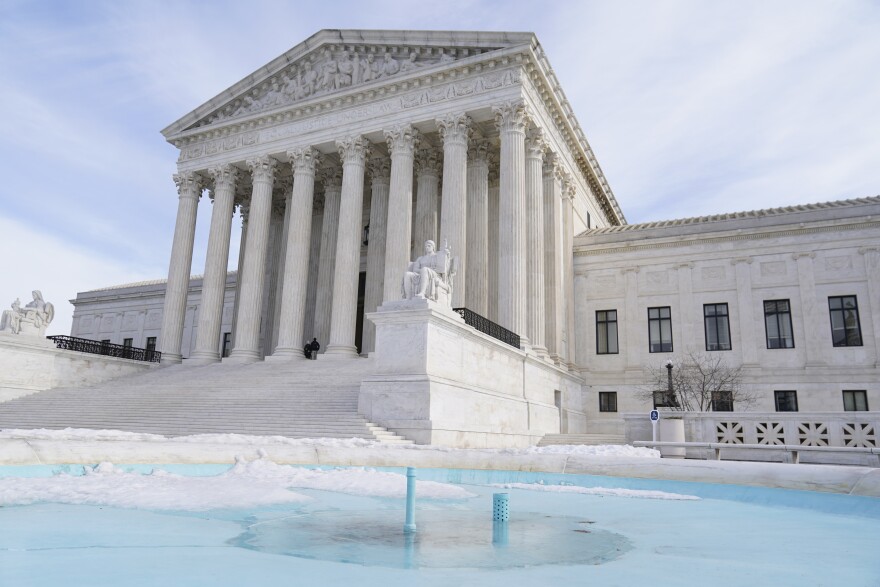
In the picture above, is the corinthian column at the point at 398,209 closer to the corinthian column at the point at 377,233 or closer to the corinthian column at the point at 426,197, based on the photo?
the corinthian column at the point at 426,197

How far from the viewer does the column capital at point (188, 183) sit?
37.9 metres

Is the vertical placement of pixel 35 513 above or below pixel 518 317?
below

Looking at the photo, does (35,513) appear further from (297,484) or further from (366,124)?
(366,124)

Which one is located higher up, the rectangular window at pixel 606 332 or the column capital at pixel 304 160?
the column capital at pixel 304 160

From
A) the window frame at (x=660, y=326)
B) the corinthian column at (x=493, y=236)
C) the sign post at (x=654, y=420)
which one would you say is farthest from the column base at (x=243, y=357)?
the sign post at (x=654, y=420)

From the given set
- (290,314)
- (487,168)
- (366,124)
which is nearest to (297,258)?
(290,314)

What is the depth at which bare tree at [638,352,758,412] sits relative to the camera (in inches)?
1218

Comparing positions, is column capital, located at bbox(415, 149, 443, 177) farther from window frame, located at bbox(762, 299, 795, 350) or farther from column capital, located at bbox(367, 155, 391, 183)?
window frame, located at bbox(762, 299, 795, 350)

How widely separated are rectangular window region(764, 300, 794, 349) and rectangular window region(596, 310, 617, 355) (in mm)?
7341

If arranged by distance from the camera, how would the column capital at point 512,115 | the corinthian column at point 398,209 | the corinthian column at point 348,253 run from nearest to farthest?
the column capital at point 512,115 → the corinthian column at point 398,209 → the corinthian column at point 348,253

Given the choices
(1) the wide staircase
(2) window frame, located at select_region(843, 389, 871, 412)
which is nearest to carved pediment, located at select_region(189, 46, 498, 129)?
(1) the wide staircase

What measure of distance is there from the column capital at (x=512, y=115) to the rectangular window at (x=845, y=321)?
17312mm

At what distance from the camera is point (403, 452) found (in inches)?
487

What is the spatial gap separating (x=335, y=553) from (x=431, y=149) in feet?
101
